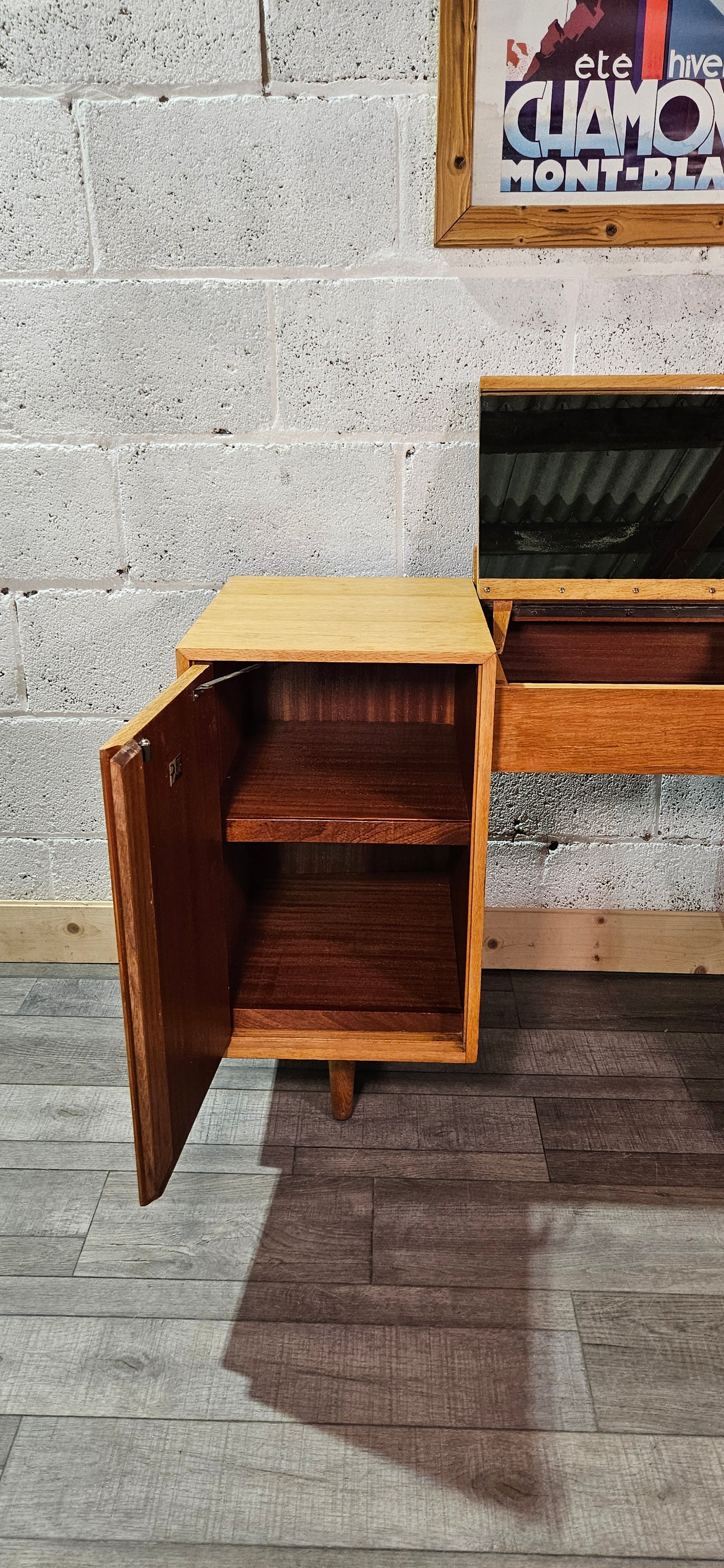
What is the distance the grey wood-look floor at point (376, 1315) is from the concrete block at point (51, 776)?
439 mm

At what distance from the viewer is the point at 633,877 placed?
6.59 ft

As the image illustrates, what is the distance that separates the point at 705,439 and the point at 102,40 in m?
1.15

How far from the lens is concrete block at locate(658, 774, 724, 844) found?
6.34 ft

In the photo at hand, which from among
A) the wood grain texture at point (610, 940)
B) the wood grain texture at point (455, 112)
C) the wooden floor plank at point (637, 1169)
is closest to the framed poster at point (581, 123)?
the wood grain texture at point (455, 112)

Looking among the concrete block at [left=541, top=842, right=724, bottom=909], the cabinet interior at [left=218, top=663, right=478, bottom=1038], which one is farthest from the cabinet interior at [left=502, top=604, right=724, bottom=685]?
the concrete block at [left=541, top=842, right=724, bottom=909]

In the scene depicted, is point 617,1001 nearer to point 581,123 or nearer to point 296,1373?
point 296,1373

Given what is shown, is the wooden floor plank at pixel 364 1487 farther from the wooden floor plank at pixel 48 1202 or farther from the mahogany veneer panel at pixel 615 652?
the mahogany veneer panel at pixel 615 652

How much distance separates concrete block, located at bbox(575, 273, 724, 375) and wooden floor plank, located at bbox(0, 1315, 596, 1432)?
1.52 metres

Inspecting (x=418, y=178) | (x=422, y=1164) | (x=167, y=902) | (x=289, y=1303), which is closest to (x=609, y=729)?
(x=167, y=902)

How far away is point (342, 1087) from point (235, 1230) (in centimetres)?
28

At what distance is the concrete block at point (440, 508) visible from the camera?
1751 millimetres

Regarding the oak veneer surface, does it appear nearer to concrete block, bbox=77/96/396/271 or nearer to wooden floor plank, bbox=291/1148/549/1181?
wooden floor plank, bbox=291/1148/549/1181

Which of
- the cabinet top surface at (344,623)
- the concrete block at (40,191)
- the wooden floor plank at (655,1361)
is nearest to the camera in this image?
the wooden floor plank at (655,1361)

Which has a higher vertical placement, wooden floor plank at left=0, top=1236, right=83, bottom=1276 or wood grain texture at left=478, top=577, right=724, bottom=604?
wood grain texture at left=478, top=577, right=724, bottom=604
